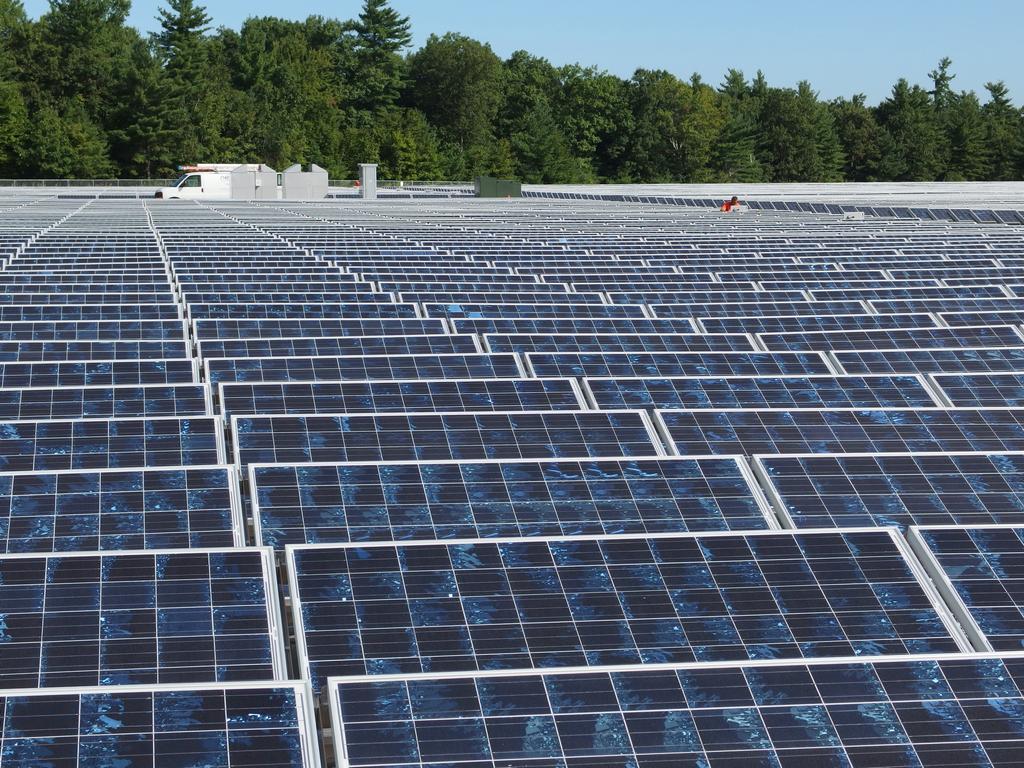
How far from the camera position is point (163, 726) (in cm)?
588

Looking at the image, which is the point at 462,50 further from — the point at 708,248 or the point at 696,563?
the point at 696,563

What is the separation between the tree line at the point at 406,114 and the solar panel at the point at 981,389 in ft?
284

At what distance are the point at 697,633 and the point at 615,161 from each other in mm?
123390

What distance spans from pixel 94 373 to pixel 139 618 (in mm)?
7776

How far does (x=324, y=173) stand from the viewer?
77.8 meters

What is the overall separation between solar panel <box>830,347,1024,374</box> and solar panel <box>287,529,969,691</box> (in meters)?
8.47

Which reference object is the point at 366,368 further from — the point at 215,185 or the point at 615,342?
the point at 215,185

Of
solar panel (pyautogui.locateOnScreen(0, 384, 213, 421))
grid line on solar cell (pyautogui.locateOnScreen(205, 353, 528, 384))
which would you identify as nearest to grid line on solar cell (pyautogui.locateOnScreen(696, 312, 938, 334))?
grid line on solar cell (pyautogui.locateOnScreen(205, 353, 528, 384))

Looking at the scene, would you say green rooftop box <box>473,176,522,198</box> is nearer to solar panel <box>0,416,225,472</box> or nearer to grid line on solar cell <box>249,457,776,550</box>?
solar panel <box>0,416,225,472</box>

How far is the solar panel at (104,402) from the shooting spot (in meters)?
12.9

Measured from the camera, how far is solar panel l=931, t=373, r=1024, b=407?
571 inches

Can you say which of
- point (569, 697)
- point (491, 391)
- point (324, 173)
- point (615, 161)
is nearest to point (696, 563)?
point (569, 697)

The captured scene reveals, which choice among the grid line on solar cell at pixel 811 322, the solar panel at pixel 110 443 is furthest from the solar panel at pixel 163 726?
the grid line on solar cell at pixel 811 322

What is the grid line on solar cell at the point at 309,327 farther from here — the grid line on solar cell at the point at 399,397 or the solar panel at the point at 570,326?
the grid line on solar cell at the point at 399,397
